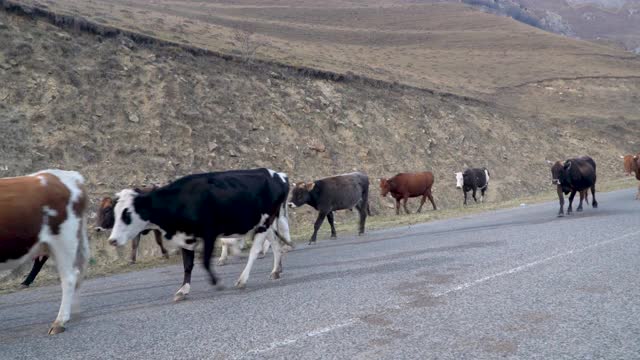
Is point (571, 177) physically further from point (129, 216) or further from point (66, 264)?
point (66, 264)

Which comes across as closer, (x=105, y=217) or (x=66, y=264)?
(x=66, y=264)

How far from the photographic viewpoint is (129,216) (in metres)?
8.95

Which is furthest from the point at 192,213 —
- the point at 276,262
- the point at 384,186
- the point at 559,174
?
the point at 384,186

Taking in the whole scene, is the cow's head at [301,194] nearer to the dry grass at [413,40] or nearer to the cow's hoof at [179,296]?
the cow's hoof at [179,296]

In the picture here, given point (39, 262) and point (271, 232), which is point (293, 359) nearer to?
point (271, 232)

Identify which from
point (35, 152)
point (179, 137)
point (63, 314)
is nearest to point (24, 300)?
point (63, 314)

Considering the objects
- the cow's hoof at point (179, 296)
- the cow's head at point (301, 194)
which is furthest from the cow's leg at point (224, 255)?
the cow's head at point (301, 194)

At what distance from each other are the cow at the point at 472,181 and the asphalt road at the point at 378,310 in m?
19.5

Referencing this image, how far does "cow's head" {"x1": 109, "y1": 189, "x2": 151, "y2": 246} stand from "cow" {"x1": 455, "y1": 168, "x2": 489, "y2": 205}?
2446cm

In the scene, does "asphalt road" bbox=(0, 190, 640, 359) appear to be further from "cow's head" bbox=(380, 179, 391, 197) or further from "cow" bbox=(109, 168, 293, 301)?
"cow's head" bbox=(380, 179, 391, 197)

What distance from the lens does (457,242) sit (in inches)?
520

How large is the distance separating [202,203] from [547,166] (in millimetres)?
35812

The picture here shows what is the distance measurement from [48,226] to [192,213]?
7.44 feet

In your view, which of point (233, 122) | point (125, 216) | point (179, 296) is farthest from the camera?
point (233, 122)
